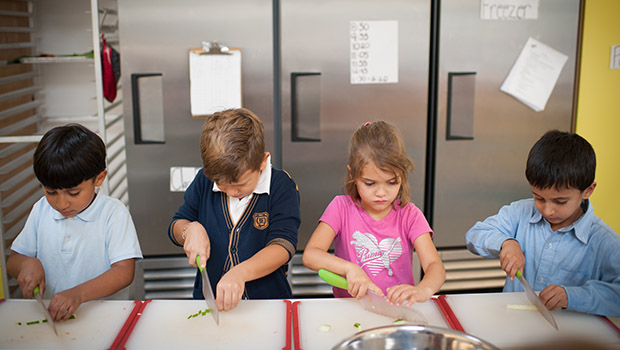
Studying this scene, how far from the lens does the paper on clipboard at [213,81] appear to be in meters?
2.22

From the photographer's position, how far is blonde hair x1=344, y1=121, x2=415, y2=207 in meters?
1.31

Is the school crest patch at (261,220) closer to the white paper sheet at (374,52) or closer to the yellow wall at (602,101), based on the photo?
the white paper sheet at (374,52)

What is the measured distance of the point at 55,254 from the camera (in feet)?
4.48

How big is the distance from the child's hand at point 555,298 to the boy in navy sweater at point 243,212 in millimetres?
625

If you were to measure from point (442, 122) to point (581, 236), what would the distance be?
1.13 meters

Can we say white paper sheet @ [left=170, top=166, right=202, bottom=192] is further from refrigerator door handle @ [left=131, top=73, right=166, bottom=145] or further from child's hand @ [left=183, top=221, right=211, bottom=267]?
child's hand @ [left=183, top=221, right=211, bottom=267]

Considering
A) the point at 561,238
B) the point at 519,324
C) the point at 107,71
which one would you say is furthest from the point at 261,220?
the point at 107,71

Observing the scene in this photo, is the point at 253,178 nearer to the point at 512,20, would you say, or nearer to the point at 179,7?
the point at 179,7

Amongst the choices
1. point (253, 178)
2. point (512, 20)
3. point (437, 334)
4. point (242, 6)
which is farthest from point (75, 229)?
point (512, 20)

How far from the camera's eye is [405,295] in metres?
1.11

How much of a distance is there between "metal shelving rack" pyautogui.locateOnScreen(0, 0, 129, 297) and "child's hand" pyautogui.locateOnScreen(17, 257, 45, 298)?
103cm

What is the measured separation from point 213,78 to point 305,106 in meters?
0.43

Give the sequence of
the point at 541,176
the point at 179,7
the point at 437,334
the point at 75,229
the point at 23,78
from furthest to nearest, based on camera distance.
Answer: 1. the point at 23,78
2. the point at 179,7
3. the point at 75,229
4. the point at 541,176
5. the point at 437,334

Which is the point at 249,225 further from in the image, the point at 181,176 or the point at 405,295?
the point at 181,176
